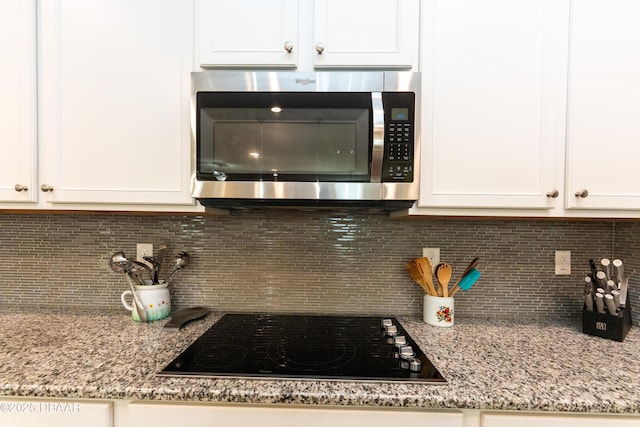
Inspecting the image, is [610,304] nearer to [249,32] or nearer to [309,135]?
[309,135]

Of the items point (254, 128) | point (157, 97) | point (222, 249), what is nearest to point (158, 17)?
point (157, 97)

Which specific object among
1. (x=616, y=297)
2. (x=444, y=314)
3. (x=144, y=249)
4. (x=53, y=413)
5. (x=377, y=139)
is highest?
(x=377, y=139)

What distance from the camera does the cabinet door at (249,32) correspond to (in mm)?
1047

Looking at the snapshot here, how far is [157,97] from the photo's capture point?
1.07 metres

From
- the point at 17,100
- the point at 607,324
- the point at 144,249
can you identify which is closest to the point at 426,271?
the point at 607,324

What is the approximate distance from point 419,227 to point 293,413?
891 mm

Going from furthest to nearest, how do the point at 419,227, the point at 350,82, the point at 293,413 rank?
1. the point at 419,227
2. the point at 350,82
3. the point at 293,413

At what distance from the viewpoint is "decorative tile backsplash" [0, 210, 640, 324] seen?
1.35 metres

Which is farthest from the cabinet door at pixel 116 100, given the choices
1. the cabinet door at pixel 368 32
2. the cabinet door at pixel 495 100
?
the cabinet door at pixel 495 100

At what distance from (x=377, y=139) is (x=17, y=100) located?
125 cm

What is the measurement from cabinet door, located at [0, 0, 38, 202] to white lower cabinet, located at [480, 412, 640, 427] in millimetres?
1601

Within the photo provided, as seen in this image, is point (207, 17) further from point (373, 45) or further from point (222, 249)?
point (222, 249)

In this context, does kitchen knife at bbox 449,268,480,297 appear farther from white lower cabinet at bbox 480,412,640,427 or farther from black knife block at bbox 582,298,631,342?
white lower cabinet at bbox 480,412,640,427

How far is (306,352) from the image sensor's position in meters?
0.98
